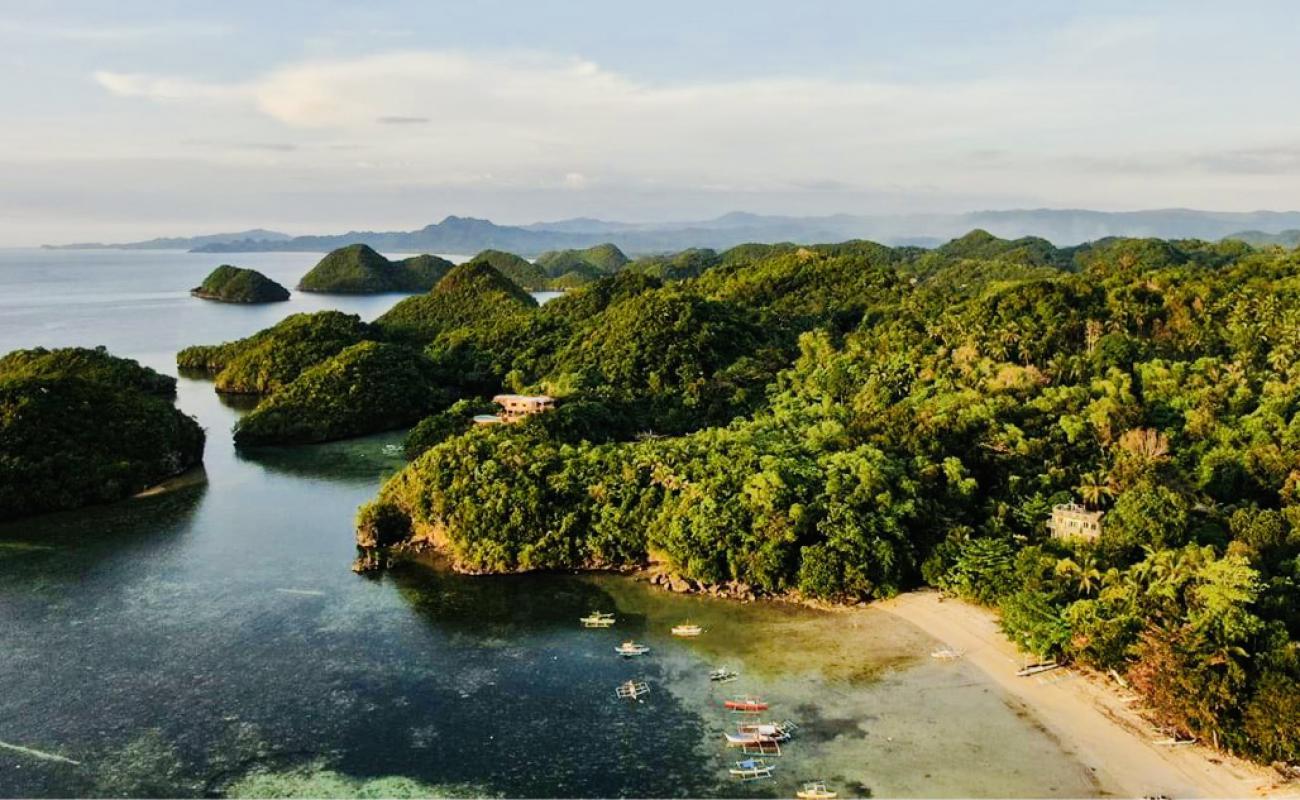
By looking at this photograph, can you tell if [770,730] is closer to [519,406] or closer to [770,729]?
[770,729]

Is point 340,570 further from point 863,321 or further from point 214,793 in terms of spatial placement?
point 863,321

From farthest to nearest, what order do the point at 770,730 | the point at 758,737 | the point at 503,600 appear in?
the point at 503,600 → the point at 770,730 → the point at 758,737

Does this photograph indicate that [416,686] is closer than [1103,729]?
No

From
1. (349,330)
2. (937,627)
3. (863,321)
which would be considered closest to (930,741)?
(937,627)

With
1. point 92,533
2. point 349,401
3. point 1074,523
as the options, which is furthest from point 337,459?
point 1074,523

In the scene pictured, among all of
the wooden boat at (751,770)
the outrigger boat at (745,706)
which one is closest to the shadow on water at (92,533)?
the outrigger boat at (745,706)

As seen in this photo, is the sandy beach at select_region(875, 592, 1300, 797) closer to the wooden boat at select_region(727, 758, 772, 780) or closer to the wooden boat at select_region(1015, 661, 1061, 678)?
the wooden boat at select_region(1015, 661, 1061, 678)

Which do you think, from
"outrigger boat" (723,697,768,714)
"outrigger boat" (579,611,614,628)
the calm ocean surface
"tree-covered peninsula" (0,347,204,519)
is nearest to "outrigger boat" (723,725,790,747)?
the calm ocean surface
